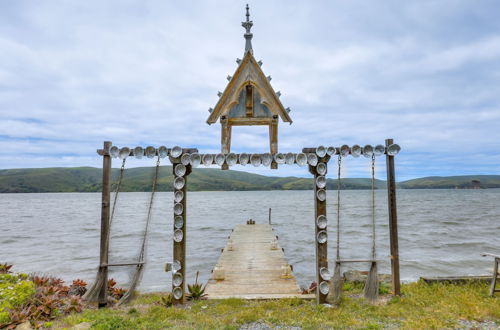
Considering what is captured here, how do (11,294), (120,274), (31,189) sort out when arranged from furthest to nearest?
(31,189) → (120,274) → (11,294)

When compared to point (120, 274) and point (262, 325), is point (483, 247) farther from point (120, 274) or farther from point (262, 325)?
point (120, 274)

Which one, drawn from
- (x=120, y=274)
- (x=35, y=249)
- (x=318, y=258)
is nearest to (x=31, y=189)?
(x=35, y=249)

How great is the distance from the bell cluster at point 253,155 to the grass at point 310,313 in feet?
12.4

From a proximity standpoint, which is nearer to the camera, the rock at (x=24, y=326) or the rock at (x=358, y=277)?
the rock at (x=24, y=326)

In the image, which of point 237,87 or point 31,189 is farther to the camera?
point 31,189

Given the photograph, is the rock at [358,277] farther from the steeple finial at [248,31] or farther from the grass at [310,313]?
the steeple finial at [248,31]

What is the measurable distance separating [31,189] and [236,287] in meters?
227

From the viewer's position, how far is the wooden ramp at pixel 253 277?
967 cm

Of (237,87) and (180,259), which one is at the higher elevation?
(237,87)

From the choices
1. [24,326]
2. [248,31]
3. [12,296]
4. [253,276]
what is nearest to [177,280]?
[24,326]

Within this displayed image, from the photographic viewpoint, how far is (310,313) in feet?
24.2

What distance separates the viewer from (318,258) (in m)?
8.18

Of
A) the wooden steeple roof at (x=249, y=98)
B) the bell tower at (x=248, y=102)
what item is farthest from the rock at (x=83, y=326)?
the wooden steeple roof at (x=249, y=98)

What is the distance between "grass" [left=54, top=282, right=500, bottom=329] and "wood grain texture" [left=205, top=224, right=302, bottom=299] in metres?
0.96
